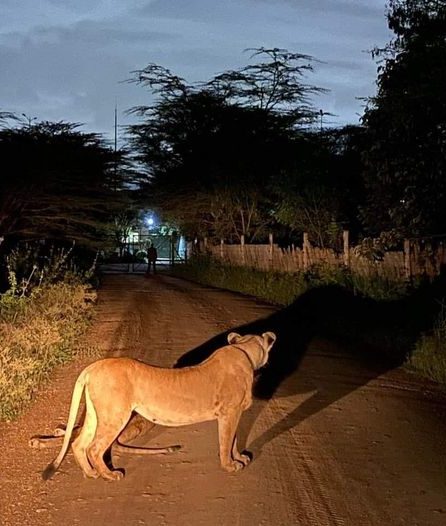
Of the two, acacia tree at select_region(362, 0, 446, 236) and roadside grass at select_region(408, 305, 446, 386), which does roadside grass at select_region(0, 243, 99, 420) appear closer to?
roadside grass at select_region(408, 305, 446, 386)

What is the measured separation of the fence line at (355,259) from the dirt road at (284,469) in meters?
5.65

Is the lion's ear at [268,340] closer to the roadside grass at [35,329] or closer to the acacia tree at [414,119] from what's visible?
the roadside grass at [35,329]

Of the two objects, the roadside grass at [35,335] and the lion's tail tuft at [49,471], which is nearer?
the lion's tail tuft at [49,471]

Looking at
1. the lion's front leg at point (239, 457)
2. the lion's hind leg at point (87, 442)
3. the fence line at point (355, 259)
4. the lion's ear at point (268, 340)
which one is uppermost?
the fence line at point (355, 259)

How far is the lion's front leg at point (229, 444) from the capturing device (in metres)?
5.52

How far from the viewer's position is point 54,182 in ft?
51.3

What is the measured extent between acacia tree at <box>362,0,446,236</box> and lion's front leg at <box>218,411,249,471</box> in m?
8.01

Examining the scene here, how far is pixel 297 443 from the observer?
248 inches

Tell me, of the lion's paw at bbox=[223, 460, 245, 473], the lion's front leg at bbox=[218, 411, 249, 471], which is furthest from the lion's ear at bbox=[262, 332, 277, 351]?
the lion's paw at bbox=[223, 460, 245, 473]

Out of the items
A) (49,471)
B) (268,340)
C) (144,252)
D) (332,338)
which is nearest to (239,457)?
(268,340)

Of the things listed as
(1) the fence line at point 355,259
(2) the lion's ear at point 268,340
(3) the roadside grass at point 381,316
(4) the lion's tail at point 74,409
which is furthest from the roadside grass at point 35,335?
(1) the fence line at point 355,259

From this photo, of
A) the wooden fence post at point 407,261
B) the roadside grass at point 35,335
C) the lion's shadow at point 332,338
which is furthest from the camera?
the wooden fence post at point 407,261

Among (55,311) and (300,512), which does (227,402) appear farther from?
(55,311)

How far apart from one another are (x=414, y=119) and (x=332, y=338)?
3.96m
